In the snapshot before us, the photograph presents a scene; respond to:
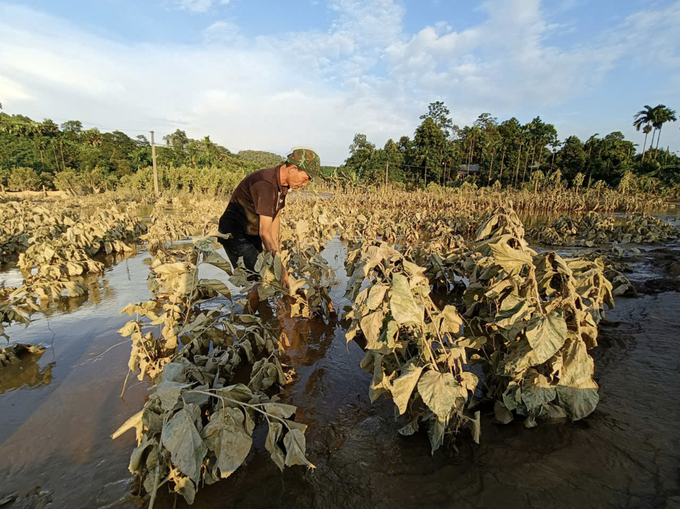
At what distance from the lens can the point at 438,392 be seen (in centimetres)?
158

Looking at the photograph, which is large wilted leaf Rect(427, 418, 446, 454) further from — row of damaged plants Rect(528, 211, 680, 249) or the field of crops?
row of damaged plants Rect(528, 211, 680, 249)

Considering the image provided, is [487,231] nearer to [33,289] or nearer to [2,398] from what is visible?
[2,398]

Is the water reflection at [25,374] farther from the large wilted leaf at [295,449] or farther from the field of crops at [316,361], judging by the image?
the large wilted leaf at [295,449]

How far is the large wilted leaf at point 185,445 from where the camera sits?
4.41 ft

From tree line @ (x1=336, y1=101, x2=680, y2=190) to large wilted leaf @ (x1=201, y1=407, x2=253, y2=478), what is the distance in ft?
85.4

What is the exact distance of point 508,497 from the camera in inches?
62.7

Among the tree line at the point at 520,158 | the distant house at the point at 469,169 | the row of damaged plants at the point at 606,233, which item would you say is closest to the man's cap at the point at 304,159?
the row of damaged plants at the point at 606,233

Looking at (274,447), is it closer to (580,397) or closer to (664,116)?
(580,397)

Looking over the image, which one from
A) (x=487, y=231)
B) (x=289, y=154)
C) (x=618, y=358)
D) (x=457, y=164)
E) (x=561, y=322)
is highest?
(x=457, y=164)

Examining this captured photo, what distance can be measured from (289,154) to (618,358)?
3581 mm

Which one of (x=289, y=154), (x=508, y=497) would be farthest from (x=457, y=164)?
(x=508, y=497)

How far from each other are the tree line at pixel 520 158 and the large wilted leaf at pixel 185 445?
26.1m

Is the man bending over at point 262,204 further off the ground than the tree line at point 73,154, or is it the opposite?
the tree line at point 73,154

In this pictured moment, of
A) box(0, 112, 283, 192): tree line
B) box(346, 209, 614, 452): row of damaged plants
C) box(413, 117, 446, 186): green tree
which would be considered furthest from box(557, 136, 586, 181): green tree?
box(346, 209, 614, 452): row of damaged plants
